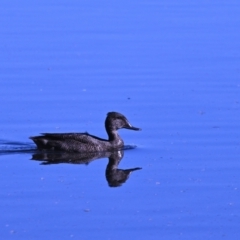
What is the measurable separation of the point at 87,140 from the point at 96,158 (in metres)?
0.36

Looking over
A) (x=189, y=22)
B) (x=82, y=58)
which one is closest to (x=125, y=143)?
(x=82, y=58)

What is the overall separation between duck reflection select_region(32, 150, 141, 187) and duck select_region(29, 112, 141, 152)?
105mm

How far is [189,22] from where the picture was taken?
23391 mm

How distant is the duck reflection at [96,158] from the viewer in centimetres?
1333

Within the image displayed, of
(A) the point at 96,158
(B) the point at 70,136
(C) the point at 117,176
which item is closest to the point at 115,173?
(C) the point at 117,176

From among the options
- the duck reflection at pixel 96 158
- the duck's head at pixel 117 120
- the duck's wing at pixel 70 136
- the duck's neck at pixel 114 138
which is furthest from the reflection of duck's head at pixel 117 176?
the duck's head at pixel 117 120

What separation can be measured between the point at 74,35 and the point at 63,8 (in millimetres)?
3849

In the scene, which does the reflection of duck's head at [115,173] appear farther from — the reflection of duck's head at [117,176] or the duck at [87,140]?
the duck at [87,140]

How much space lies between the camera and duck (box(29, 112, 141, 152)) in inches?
586

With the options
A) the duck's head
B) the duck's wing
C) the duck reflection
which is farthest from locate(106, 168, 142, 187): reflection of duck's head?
the duck's head

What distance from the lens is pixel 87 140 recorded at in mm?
15102

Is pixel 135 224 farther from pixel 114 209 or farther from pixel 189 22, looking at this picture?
A: pixel 189 22

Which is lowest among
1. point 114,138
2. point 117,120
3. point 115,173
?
point 115,173

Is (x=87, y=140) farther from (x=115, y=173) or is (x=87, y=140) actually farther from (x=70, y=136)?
(x=115, y=173)
